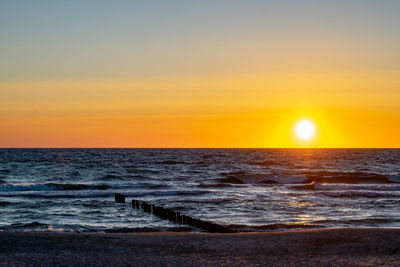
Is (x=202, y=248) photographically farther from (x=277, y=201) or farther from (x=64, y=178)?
(x=64, y=178)

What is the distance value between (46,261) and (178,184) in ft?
119

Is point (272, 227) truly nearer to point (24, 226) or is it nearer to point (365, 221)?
point (365, 221)

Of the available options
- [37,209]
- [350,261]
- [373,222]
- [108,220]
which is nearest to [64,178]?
[37,209]

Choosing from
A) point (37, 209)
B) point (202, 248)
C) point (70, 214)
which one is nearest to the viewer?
point (202, 248)

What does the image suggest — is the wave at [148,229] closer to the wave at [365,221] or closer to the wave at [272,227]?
the wave at [272,227]

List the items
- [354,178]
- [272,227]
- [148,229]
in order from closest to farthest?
[272,227] < [148,229] < [354,178]

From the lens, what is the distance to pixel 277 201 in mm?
28578

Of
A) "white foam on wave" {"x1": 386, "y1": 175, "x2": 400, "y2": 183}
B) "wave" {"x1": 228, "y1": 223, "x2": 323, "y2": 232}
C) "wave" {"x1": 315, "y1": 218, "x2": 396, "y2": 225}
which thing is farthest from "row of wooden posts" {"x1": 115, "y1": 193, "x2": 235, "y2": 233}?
"white foam on wave" {"x1": 386, "y1": 175, "x2": 400, "y2": 183}

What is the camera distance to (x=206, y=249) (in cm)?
1180

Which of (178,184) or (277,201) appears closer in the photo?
(277,201)

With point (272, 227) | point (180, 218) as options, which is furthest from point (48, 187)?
point (272, 227)

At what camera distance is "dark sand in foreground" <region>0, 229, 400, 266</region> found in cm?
1020

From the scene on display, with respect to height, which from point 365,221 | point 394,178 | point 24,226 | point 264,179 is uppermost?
point 24,226

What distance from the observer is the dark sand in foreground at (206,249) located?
1020 centimetres
